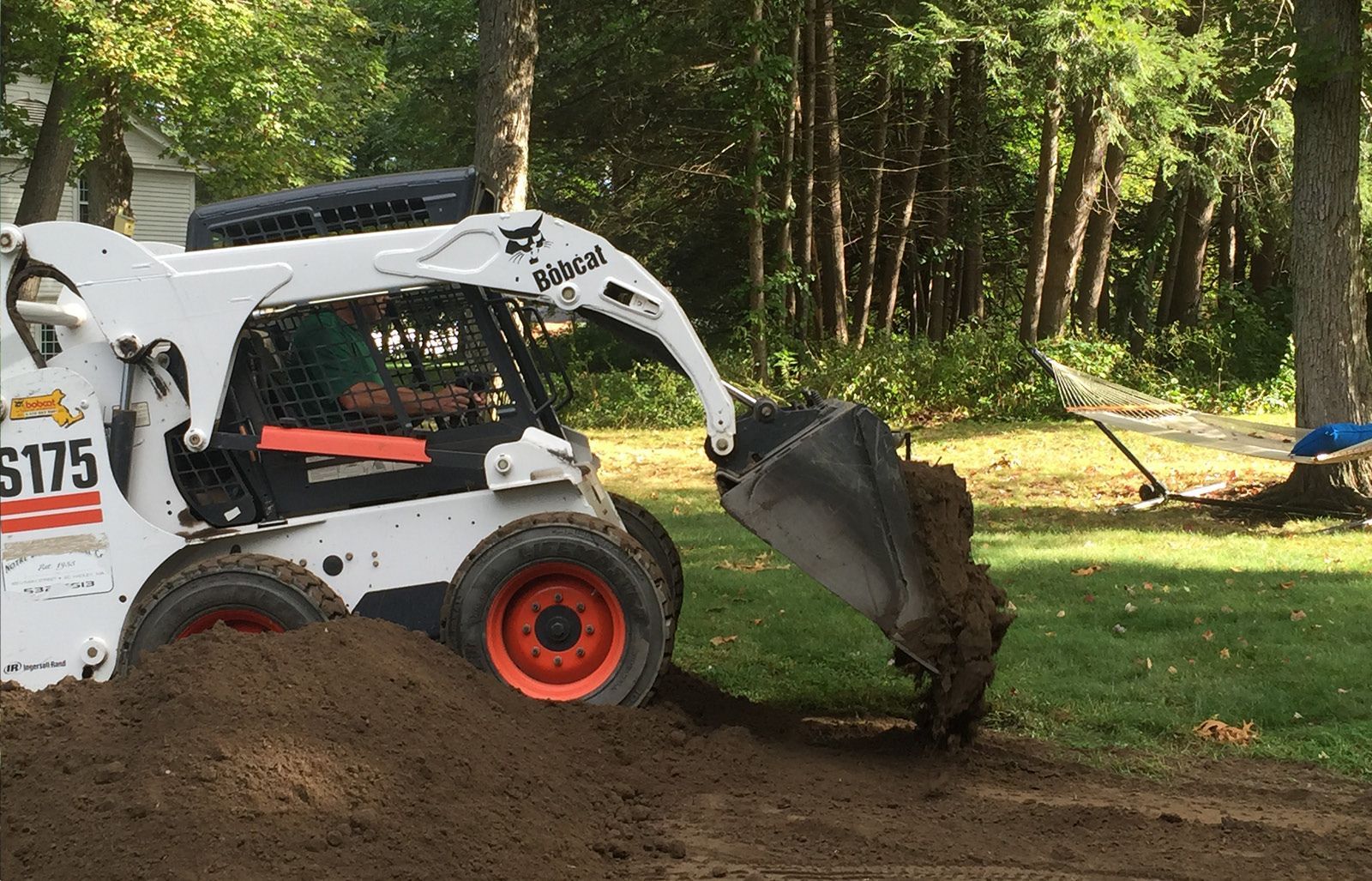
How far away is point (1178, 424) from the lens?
37.3 ft

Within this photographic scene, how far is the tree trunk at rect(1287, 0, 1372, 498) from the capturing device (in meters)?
11.5

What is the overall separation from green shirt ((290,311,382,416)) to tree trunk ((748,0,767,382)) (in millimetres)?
15321

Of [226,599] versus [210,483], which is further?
[210,483]

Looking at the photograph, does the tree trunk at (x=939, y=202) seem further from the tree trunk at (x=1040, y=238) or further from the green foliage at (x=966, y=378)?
the green foliage at (x=966, y=378)

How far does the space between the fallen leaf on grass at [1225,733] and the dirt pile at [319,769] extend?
8.09ft

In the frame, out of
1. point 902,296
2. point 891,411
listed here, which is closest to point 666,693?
point 891,411

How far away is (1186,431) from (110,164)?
1794 cm

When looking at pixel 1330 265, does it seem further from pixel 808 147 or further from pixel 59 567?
pixel 808 147

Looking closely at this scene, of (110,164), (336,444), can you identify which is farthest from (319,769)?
(110,164)

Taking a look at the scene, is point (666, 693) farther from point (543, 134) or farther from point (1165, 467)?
point (543, 134)

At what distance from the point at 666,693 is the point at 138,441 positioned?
267 centimetres

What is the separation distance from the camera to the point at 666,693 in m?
6.57

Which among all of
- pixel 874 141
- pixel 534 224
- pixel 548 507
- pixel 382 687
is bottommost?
pixel 382 687

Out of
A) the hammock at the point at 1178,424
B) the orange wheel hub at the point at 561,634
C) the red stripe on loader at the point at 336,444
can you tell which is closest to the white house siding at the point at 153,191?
the hammock at the point at 1178,424
